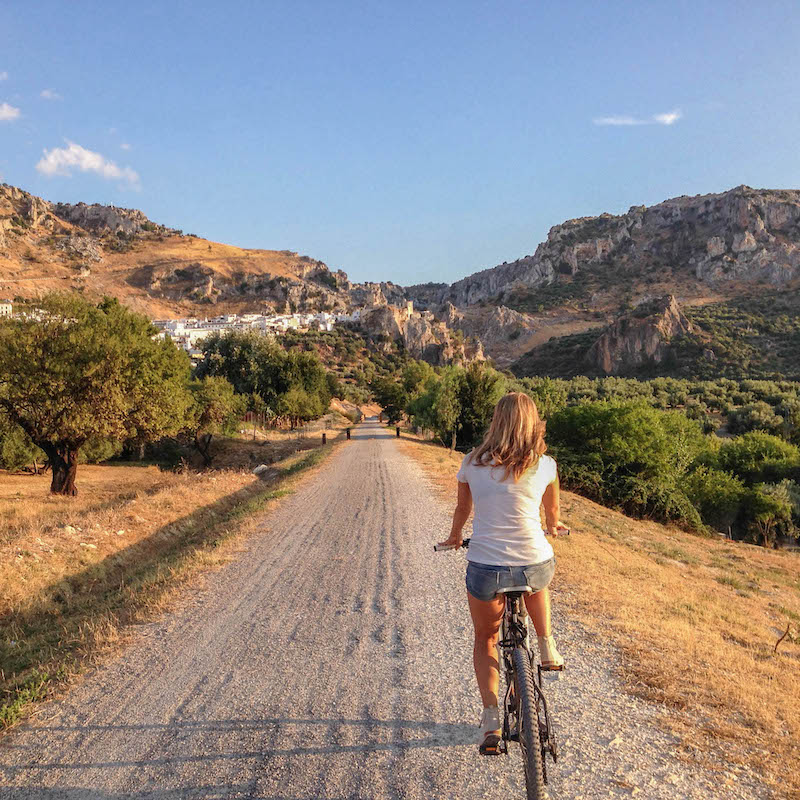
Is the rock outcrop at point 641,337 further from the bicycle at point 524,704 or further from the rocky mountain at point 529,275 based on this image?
the bicycle at point 524,704

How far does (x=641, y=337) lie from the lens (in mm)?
93562

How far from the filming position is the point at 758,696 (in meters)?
4.21

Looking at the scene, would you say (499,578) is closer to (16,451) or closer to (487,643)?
(487,643)

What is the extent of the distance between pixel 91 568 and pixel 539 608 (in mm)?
10608

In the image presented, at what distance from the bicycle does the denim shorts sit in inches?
1.6

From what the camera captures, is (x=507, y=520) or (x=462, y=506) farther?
(x=462, y=506)

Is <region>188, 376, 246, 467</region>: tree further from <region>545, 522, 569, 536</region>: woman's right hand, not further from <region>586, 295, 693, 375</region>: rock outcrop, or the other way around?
<region>586, 295, 693, 375</region>: rock outcrop

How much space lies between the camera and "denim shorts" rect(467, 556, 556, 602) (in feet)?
9.81

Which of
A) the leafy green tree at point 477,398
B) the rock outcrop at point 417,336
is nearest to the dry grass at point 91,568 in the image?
the leafy green tree at point 477,398

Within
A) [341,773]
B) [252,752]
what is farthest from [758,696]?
[252,752]

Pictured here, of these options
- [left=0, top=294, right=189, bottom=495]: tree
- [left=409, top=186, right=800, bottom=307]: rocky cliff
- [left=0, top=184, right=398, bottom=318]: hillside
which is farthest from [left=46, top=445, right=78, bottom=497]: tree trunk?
[left=409, top=186, right=800, bottom=307]: rocky cliff

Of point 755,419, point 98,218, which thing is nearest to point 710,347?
point 755,419

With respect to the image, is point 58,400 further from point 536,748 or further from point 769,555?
point 769,555

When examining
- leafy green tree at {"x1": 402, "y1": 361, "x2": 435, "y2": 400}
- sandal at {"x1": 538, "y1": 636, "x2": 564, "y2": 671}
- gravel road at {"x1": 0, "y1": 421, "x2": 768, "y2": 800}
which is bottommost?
gravel road at {"x1": 0, "y1": 421, "x2": 768, "y2": 800}
